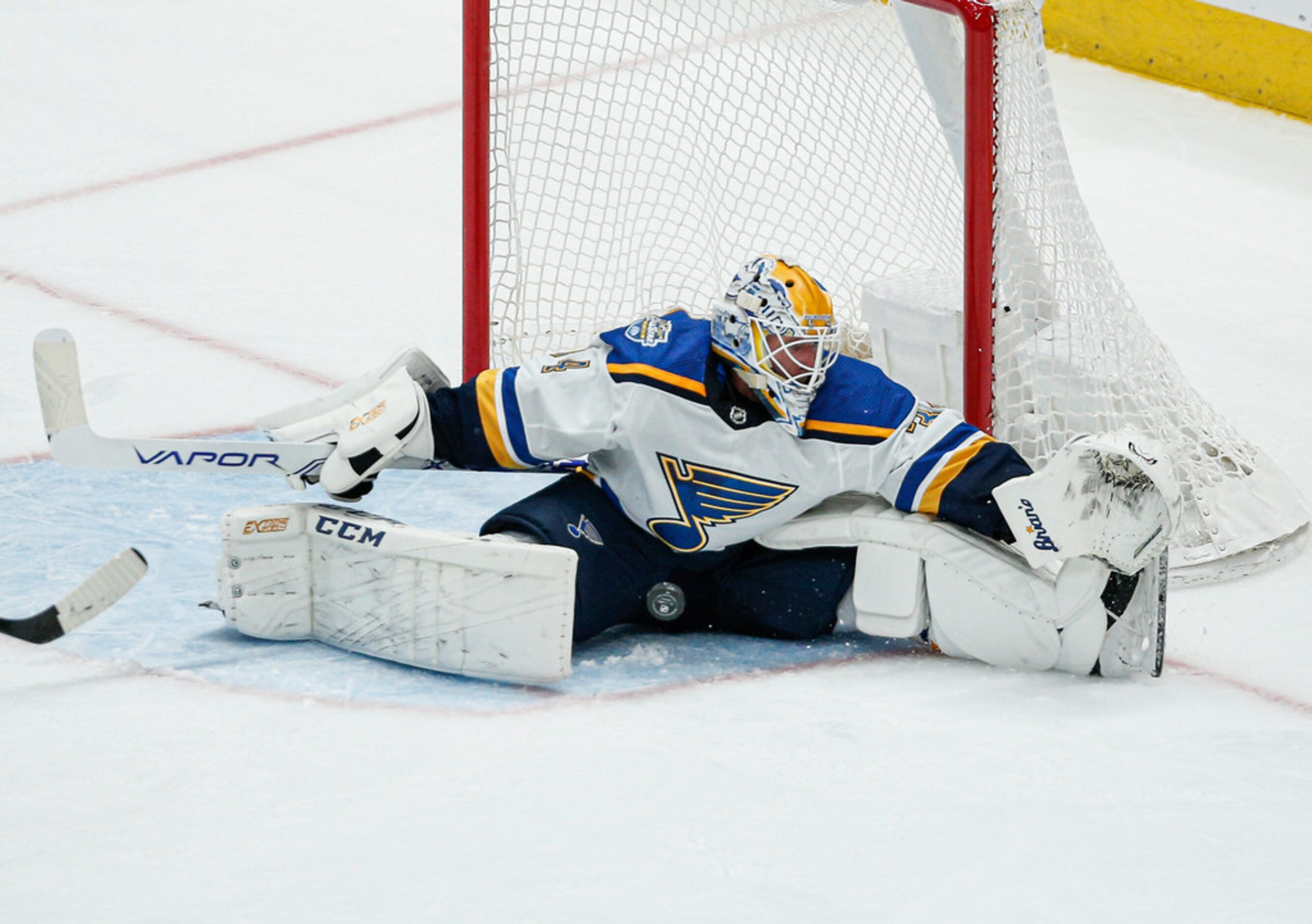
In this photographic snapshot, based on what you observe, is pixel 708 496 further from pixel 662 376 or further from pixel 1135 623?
pixel 1135 623

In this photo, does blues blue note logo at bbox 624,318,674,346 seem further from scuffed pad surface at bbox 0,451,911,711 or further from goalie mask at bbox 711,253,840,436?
scuffed pad surface at bbox 0,451,911,711

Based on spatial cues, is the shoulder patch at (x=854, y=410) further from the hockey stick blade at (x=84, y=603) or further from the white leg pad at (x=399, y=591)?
the hockey stick blade at (x=84, y=603)

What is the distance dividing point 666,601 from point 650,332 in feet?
1.40

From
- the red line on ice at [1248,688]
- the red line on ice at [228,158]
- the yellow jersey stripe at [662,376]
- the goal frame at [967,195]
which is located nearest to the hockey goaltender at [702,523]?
the yellow jersey stripe at [662,376]

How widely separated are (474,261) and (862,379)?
39.5 inches

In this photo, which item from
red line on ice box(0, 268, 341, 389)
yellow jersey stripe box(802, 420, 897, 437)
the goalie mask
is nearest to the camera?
the goalie mask

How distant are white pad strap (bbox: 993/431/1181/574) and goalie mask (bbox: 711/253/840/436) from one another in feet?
1.12

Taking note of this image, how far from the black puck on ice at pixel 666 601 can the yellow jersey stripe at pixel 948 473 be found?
0.41 m

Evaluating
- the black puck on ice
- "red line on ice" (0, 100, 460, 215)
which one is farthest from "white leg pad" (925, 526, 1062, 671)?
"red line on ice" (0, 100, 460, 215)

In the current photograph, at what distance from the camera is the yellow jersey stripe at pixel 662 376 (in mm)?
2926

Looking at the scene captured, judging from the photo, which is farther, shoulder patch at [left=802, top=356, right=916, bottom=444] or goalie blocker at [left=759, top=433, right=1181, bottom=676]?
shoulder patch at [left=802, top=356, right=916, bottom=444]

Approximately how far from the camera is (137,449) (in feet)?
9.77

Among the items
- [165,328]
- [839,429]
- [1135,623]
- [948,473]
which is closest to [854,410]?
[839,429]

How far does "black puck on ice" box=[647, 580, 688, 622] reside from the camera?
3.05 m
